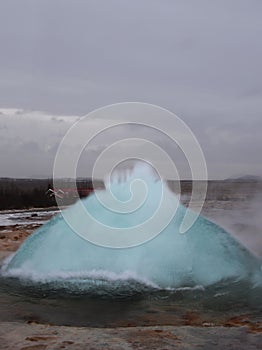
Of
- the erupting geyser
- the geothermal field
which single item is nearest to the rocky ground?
the geothermal field

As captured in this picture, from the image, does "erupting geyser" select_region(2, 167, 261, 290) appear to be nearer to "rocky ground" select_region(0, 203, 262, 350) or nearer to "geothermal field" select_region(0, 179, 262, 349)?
"geothermal field" select_region(0, 179, 262, 349)

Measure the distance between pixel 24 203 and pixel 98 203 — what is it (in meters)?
35.6

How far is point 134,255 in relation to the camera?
9.77 meters

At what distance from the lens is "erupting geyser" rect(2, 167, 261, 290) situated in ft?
30.7

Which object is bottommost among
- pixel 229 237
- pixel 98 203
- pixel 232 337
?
pixel 232 337

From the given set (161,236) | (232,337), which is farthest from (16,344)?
(161,236)

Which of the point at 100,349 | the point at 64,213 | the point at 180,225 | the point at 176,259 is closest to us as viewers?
the point at 100,349

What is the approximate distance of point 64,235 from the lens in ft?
34.2

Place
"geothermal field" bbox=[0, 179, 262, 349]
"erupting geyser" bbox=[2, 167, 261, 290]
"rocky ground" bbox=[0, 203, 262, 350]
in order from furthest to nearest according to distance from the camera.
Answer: "erupting geyser" bbox=[2, 167, 261, 290] < "geothermal field" bbox=[0, 179, 262, 349] < "rocky ground" bbox=[0, 203, 262, 350]

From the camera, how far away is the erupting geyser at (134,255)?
9.36m

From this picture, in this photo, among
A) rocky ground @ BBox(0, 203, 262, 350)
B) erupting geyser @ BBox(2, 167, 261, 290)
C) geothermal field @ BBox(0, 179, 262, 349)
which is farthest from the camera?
erupting geyser @ BBox(2, 167, 261, 290)

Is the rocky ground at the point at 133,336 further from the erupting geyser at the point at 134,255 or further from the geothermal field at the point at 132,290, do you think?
the erupting geyser at the point at 134,255

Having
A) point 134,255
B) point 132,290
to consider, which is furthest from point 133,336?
point 134,255

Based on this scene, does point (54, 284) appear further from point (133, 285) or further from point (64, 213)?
point (64, 213)
